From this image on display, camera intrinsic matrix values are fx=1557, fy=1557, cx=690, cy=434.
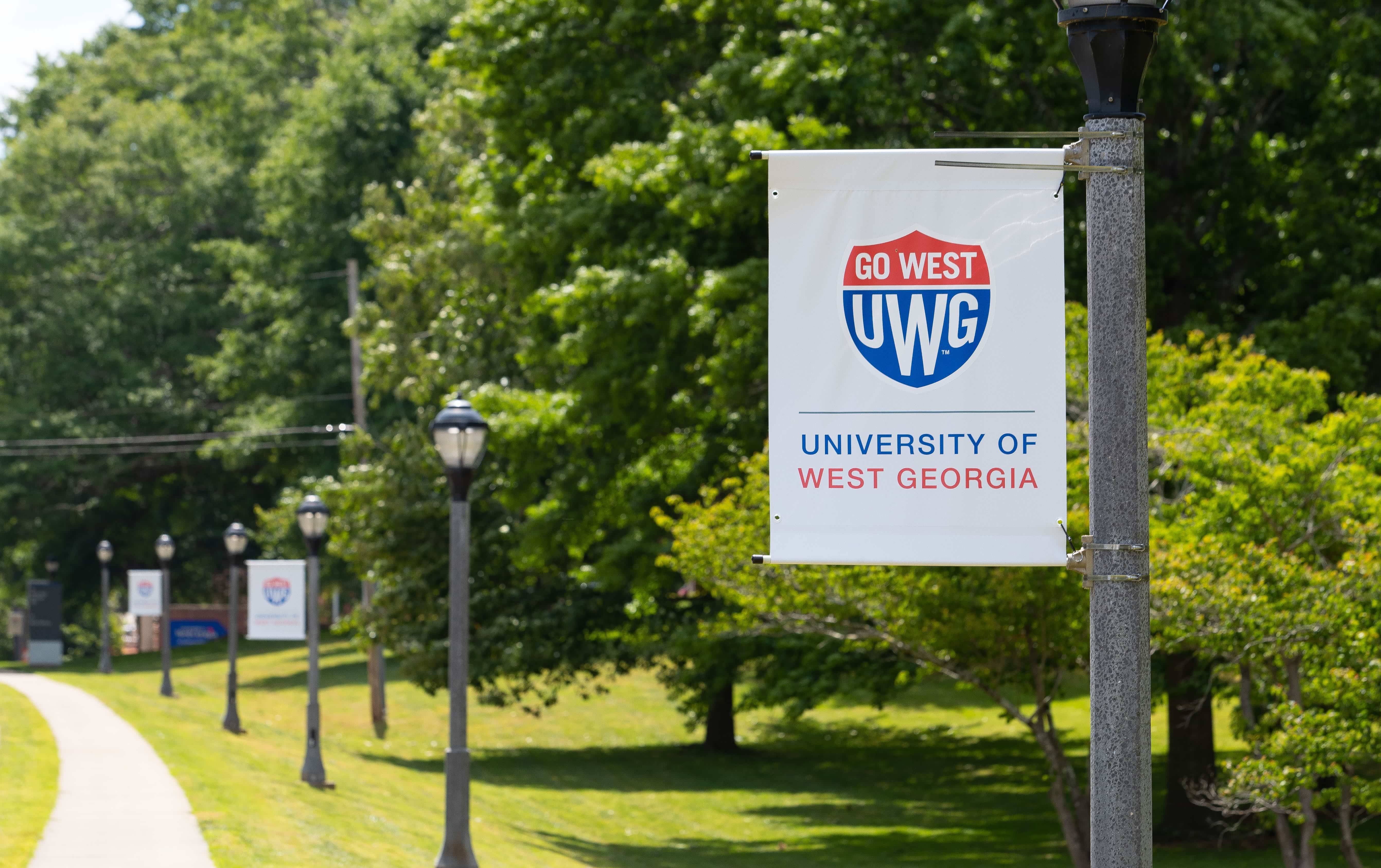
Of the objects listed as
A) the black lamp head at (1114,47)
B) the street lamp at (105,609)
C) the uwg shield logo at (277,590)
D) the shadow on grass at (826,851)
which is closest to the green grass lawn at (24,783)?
the uwg shield logo at (277,590)

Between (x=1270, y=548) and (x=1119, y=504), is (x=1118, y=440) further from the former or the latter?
(x=1270, y=548)

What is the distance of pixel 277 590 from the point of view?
2817 cm

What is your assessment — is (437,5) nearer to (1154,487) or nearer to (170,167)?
(170,167)

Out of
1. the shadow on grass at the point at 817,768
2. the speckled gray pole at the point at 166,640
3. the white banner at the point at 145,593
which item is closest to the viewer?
the shadow on grass at the point at 817,768

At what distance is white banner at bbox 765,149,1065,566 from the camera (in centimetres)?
483

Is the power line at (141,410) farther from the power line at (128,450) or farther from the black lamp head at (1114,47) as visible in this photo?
the black lamp head at (1114,47)

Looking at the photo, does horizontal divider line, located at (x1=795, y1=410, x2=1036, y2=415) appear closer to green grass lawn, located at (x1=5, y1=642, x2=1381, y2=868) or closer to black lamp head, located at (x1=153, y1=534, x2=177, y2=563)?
green grass lawn, located at (x1=5, y1=642, x2=1381, y2=868)

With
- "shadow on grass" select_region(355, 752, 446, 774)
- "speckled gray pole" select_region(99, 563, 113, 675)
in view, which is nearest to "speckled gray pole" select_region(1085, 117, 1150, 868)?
"shadow on grass" select_region(355, 752, 446, 774)

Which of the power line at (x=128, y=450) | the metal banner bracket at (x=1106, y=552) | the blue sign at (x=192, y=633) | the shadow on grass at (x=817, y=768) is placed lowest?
the shadow on grass at (x=817, y=768)

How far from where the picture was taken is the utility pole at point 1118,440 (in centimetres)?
462

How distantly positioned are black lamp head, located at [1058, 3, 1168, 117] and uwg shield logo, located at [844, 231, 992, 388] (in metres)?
0.60

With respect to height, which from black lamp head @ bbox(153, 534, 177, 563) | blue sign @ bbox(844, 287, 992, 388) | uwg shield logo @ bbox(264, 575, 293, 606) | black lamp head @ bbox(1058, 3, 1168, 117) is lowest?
uwg shield logo @ bbox(264, 575, 293, 606)

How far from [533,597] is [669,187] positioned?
13.2 meters

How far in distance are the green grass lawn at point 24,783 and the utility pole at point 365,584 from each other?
11.4 m
